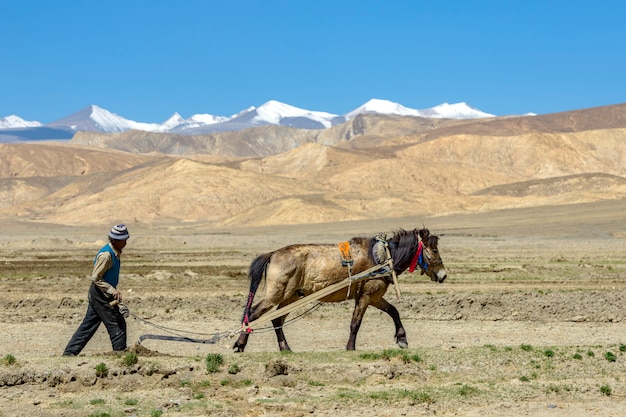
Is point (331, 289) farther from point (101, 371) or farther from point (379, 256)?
point (101, 371)

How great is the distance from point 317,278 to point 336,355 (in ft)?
4.79

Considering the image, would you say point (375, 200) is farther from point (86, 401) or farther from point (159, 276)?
point (86, 401)

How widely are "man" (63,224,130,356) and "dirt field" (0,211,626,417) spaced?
1.03ft

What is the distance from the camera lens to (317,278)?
13.5 m

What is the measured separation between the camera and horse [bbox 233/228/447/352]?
13.2 metres

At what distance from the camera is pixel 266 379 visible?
11188 mm

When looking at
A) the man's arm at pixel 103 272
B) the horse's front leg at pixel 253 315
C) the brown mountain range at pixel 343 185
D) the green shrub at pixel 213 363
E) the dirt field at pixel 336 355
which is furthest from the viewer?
the brown mountain range at pixel 343 185

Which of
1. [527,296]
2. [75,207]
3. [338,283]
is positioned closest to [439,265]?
[338,283]

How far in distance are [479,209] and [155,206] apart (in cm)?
5189

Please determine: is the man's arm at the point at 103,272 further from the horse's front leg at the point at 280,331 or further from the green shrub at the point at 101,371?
the horse's front leg at the point at 280,331

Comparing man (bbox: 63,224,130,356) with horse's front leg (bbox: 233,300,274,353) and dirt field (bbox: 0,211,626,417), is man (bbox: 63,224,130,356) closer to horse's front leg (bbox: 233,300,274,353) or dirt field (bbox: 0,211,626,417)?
dirt field (bbox: 0,211,626,417)

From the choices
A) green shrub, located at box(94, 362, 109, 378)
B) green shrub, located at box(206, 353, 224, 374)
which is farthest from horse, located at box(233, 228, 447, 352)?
green shrub, located at box(94, 362, 109, 378)

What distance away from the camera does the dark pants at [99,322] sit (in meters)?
11.7

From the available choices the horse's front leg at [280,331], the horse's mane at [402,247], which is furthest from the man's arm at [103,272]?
the horse's mane at [402,247]
